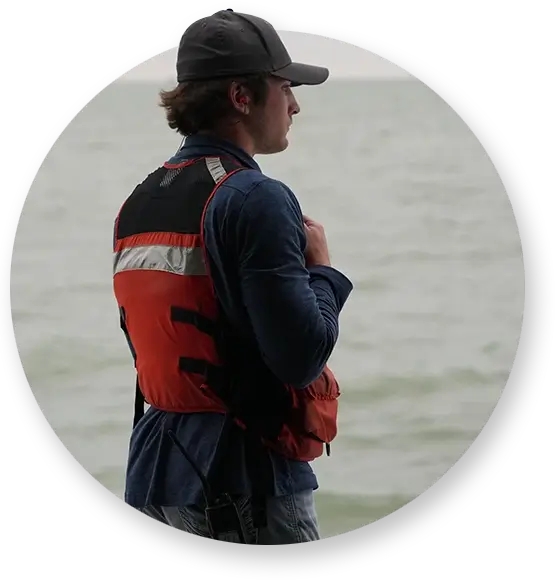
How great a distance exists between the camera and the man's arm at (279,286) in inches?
63.8

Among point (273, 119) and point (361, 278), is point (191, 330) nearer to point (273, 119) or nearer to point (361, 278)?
point (273, 119)

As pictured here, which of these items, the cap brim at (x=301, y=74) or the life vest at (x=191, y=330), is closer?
the life vest at (x=191, y=330)

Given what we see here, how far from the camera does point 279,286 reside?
5.32 ft

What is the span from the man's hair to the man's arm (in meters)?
0.21

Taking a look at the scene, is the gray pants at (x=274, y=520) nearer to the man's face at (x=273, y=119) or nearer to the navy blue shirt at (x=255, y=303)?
the navy blue shirt at (x=255, y=303)

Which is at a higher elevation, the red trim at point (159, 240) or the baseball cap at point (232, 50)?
the baseball cap at point (232, 50)

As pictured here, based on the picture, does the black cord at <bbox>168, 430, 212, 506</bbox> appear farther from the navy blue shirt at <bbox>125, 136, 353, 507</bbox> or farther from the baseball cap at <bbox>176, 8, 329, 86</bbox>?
the baseball cap at <bbox>176, 8, 329, 86</bbox>

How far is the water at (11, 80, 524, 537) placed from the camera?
7.87 m

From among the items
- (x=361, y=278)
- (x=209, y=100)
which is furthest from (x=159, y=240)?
(x=361, y=278)

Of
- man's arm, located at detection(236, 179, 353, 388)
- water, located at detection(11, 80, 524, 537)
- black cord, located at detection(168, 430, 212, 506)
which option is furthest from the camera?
water, located at detection(11, 80, 524, 537)

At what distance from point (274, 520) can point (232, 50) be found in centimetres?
82

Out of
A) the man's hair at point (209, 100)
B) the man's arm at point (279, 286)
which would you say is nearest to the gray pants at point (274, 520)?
the man's arm at point (279, 286)

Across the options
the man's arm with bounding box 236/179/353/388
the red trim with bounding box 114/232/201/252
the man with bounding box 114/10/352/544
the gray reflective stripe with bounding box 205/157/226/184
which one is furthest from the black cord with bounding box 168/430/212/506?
the gray reflective stripe with bounding box 205/157/226/184

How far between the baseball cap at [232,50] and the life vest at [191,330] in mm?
164
